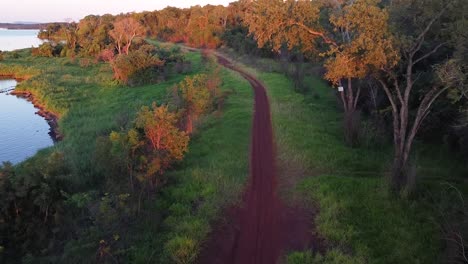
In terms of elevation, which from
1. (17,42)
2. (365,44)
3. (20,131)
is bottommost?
(17,42)

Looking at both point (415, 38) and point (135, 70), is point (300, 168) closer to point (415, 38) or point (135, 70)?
point (415, 38)

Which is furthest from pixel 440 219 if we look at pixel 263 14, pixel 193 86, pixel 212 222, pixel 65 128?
pixel 65 128

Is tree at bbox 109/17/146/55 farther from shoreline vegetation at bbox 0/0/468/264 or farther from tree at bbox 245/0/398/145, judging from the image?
tree at bbox 245/0/398/145

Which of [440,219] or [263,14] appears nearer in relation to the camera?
[440,219]

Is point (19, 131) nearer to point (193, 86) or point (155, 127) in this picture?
point (193, 86)

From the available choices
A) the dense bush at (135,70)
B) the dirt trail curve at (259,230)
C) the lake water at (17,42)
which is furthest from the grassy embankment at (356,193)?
the lake water at (17,42)

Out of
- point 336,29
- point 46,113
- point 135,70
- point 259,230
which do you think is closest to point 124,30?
point 135,70

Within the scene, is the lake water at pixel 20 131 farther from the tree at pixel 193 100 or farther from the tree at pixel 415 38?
the tree at pixel 415 38

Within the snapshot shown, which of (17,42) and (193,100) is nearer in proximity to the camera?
(193,100)
